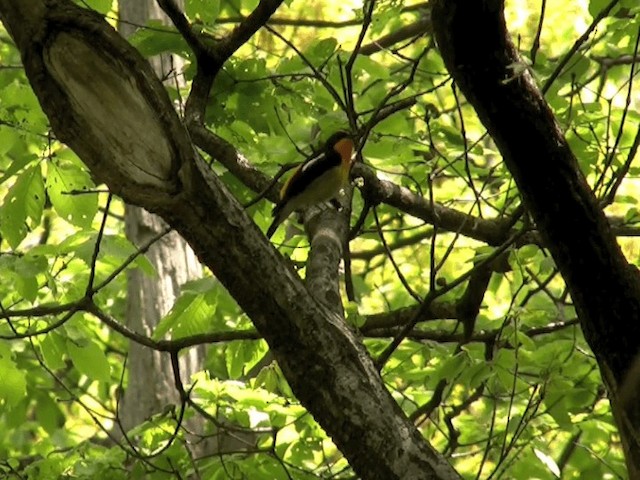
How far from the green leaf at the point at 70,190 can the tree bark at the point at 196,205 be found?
171cm

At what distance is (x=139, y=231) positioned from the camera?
617cm

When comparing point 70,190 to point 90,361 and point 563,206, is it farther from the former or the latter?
point 563,206

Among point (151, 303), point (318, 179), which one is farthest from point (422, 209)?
point (151, 303)

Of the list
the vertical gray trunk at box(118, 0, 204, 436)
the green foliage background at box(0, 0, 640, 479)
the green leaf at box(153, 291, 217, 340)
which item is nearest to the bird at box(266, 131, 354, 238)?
the green foliage background at box(0, 0, 640, 479)

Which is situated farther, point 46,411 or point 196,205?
point 46,411

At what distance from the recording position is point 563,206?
8.08 feet

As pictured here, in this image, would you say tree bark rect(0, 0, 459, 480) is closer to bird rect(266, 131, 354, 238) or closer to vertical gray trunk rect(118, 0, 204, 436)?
bird rect(266, 131, 354, 238)

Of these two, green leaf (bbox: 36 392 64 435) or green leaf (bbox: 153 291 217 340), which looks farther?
green leaf (bbox: 36 392 64 435)

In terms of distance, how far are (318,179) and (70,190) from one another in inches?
41.5

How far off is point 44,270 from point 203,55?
1203mm

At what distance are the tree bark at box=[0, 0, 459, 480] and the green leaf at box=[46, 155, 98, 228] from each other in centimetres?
171

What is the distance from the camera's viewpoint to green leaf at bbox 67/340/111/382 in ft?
13.2

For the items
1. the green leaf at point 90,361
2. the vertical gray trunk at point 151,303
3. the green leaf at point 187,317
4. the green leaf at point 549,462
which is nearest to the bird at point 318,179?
the green leaf at point 187,317

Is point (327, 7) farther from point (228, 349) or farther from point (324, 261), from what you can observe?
point (324, 261)
